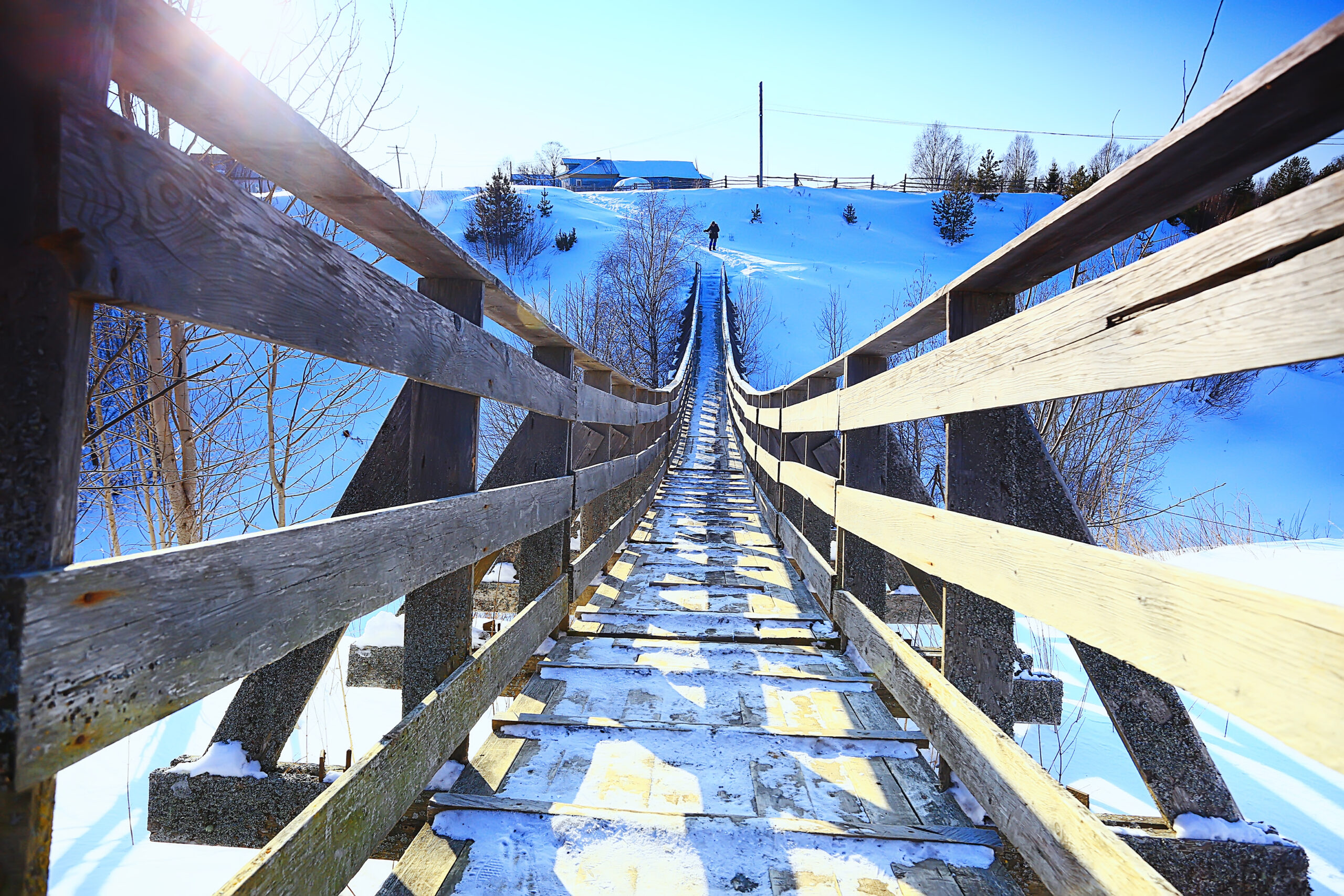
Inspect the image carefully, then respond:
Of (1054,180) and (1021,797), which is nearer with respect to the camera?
(1021,797)

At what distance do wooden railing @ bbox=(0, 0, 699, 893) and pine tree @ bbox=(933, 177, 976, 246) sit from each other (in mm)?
49521

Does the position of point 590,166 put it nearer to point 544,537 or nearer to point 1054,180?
point 1054,180

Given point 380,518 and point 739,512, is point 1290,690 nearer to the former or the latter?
point 380,518

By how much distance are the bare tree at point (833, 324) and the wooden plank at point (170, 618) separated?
14.1 metres

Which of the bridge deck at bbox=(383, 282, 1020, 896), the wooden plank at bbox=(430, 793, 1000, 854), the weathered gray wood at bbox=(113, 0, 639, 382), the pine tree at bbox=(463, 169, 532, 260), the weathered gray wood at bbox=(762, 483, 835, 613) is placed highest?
the pine tree at bbox=(463, 169, 532, 260)

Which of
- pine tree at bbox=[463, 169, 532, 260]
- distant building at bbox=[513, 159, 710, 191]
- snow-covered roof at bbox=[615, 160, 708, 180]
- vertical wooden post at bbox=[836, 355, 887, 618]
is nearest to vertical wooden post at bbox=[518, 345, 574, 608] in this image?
vertical wooden post at bbox=[836, 355, 887, 618]

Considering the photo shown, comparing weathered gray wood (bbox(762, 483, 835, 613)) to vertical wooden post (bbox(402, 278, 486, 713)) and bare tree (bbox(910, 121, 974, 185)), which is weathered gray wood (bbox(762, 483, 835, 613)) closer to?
vertical wooden post (bbox(402, 278, 486, 713))

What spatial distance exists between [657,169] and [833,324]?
71.4m

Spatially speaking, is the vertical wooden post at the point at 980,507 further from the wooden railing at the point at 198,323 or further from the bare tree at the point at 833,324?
the bare tree at the point at 833,324

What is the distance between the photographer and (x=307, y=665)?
6.59ft

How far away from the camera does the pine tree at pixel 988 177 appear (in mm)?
48656

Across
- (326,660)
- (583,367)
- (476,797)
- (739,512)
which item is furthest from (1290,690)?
(739,512)

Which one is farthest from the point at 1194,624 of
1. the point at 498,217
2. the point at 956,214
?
the point at 956,214

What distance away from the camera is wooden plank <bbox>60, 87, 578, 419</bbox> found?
0.76 m
